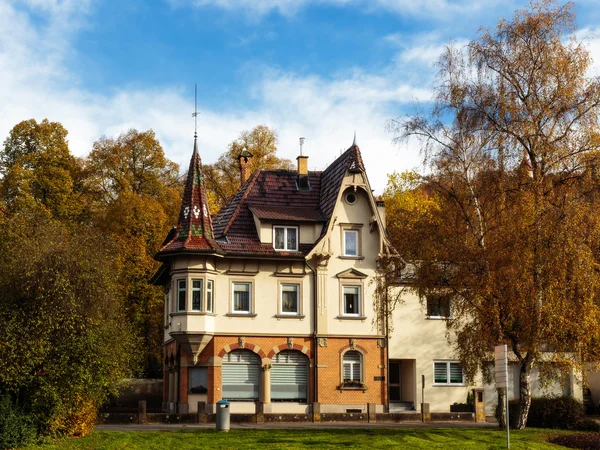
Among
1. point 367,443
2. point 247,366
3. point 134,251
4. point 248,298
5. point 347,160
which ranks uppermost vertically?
point 347,160

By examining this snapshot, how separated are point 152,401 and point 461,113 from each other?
84.9ft

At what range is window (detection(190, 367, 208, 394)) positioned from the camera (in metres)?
39.8

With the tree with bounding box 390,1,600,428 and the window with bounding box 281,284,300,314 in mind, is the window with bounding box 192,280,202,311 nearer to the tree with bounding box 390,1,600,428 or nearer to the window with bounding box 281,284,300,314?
the window with bounding box 281,284,300,314

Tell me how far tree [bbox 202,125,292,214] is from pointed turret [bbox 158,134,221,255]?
1748 cm

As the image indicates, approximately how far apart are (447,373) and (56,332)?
23914 millimetres

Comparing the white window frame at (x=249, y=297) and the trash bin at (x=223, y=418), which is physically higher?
the white window frame at (x=249, y=297)

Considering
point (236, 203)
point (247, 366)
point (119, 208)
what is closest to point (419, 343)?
point (247, 366)

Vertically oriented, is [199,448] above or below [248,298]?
below

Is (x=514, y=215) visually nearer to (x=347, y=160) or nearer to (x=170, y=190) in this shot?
(x=347, y=160)

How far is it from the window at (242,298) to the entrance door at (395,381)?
9.15 metres

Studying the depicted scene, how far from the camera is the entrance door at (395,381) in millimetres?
45062

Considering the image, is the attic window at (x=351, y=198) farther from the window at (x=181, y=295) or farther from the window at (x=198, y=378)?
the window at (x=198, y=378)

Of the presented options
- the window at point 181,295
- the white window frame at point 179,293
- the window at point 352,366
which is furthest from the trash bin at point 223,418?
the window at point 352,366

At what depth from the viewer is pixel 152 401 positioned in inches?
1901
